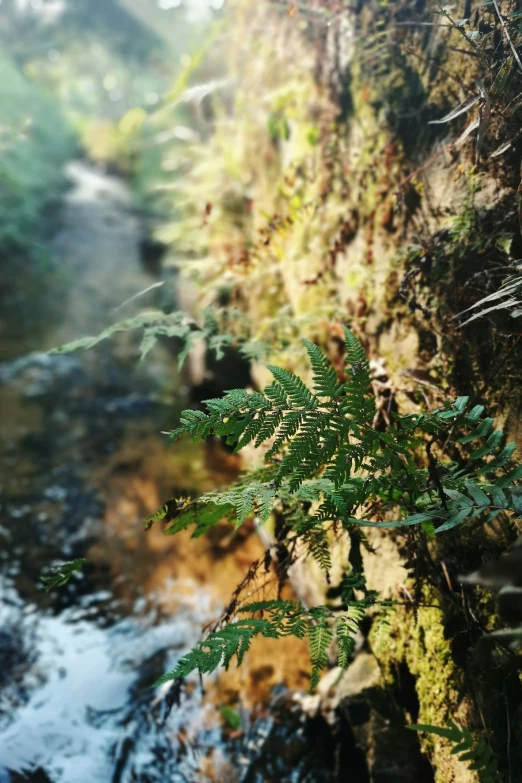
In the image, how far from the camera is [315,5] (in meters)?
3.58

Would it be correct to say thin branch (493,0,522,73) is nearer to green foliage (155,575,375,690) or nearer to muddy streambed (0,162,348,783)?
green foliage (155,575,375,690)

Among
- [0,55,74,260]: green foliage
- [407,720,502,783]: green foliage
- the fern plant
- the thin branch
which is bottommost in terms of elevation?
[407,720,502,783]: green foliage

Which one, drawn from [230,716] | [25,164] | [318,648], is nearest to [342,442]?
[318,648]

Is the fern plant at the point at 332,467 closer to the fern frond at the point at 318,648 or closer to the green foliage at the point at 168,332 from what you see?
the fern frond at the point at 318,648

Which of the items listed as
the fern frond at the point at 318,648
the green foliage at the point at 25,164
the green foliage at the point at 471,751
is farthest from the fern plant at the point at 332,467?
the green foliage at the point at 25,164

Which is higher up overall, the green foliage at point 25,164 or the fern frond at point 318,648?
the green foliage at point 25,164

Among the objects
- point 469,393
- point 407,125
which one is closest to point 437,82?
point 407,125

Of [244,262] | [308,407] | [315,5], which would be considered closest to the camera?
[308,407]

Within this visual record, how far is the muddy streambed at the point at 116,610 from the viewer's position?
233cm

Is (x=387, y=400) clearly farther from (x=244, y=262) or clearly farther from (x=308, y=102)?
(x=308, y=102)

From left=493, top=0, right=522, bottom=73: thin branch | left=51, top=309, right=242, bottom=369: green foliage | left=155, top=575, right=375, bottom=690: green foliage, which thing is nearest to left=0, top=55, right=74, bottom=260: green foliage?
left=51, top=309, right=242, bottom=369: green foliage

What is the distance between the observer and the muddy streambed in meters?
2.33

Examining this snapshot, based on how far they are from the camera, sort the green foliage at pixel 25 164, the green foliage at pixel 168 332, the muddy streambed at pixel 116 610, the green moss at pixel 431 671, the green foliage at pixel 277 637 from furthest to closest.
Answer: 1. the green foliage at pixel 25 164
2. the green foliage at pixel 168 332
3. the muddy streambed at pixel 116 610
4. the green moss at pixel 431 671
5. the green foliage at pixel 277 637

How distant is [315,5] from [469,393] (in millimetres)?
3424
